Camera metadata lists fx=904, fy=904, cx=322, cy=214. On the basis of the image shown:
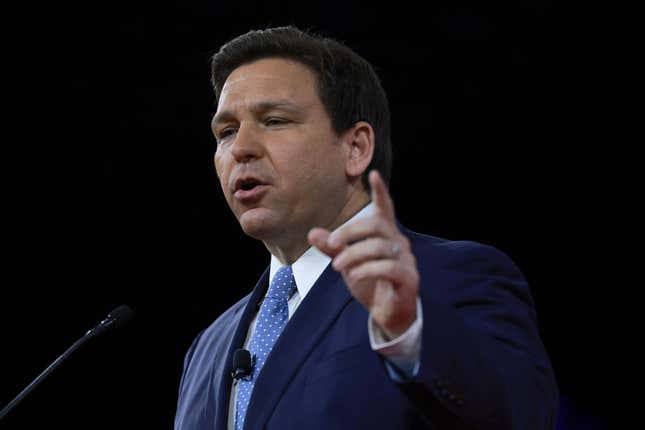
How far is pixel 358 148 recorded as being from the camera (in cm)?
214

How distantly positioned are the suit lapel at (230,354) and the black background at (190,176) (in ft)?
5.56

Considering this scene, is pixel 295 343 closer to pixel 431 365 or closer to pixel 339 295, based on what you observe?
pixel 339 295

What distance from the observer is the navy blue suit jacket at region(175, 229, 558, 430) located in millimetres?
1258

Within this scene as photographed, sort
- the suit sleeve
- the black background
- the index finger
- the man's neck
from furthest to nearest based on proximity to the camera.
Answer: the black background, the man's neck, the suit sleeve, the index finger

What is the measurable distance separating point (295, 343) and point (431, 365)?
1.57 feet

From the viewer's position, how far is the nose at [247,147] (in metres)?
1.96

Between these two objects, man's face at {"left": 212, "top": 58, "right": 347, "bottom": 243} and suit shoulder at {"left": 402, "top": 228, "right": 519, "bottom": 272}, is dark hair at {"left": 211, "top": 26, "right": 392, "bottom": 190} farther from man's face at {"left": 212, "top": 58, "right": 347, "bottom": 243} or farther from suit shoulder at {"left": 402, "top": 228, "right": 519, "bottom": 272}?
suit shoulder at {"left": 402, "top": 228, "right": 519, "bottom": 272}

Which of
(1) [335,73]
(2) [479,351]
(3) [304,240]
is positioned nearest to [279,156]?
(3) [304,240]

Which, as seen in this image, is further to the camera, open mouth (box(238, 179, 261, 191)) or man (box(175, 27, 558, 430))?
open mouth (box(238, 179, 261, 191))

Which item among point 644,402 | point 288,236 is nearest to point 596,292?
point 644,402

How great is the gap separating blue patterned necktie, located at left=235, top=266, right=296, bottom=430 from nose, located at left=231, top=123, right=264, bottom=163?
266 mm

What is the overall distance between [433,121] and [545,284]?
0.83 metres

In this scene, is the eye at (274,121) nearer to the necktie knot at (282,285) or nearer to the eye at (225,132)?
the eye at (225,132)

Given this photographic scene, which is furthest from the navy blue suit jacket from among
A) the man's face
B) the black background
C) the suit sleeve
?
the black background
